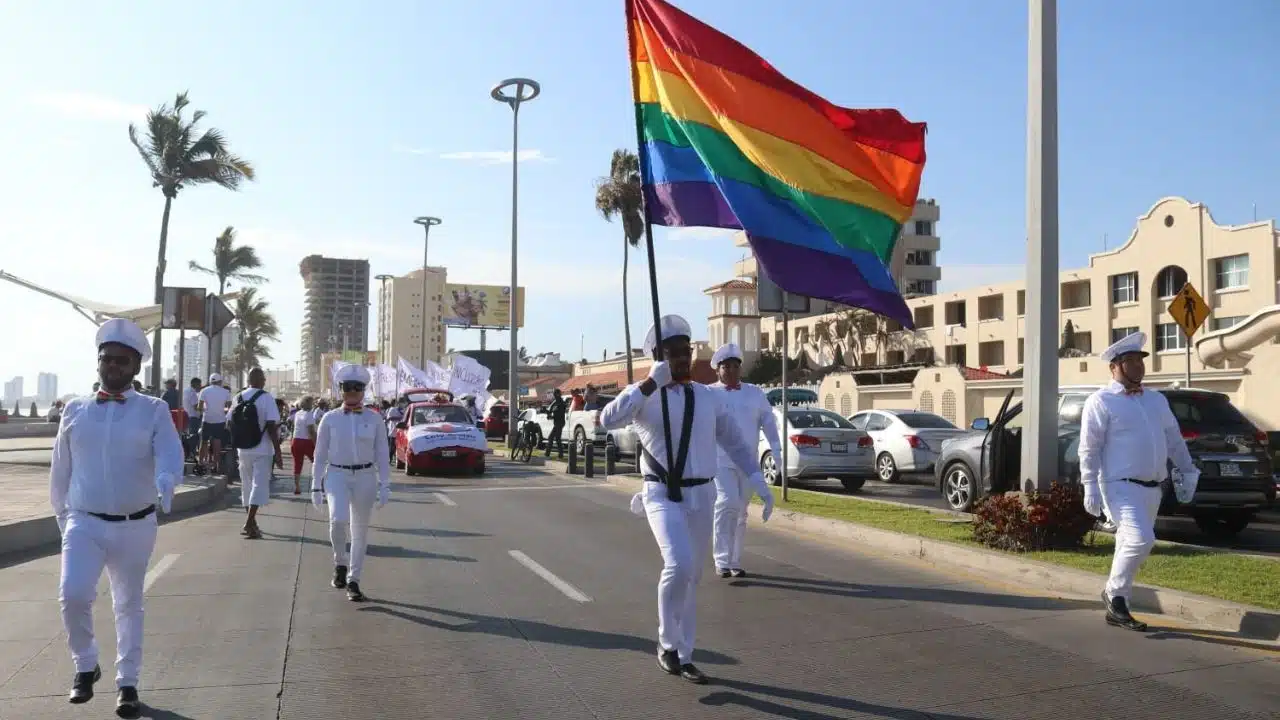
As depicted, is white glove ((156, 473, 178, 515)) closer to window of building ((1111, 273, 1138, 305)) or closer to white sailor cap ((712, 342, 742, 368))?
white sailor cap ((712, 342, 742, 368))

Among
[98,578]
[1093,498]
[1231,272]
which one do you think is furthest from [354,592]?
[1231,272]

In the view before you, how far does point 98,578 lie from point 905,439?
16.4m

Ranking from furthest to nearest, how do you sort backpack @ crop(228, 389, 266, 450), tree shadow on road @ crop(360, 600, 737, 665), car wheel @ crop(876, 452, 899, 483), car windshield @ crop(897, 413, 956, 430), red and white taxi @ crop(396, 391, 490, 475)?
red and white taxi @ crop(396, 391, 490, 475)
car wheel @ crop(876, 452, 899, 483)
car windshield @ crop(897, 413, 956, 430)
backpack @ crop(228, 389, 266, 450)
tree shadow on road @ crop(360, 600, 737, 665)

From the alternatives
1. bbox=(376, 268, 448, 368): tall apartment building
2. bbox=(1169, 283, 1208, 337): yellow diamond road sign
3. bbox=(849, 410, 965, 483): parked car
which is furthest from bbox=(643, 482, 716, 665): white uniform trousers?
bbox=(376, 268, 448, 368): tall apartment building

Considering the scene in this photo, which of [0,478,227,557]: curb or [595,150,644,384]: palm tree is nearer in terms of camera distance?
[0,478,227,557]: curb

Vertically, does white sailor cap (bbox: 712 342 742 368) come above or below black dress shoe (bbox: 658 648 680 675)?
above

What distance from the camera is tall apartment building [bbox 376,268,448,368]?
151 metres

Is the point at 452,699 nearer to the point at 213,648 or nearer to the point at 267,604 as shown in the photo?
the point at 213,648

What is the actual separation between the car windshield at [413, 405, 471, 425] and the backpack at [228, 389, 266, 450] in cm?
1039

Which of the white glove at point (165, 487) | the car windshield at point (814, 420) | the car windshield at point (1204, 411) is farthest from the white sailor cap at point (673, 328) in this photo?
the car windshield at point (814, 420)

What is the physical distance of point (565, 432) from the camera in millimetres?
30344

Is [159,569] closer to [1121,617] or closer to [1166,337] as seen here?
[1121,617]

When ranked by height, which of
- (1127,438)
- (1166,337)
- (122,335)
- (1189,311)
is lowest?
(1127,438)

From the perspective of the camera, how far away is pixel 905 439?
1970cm
